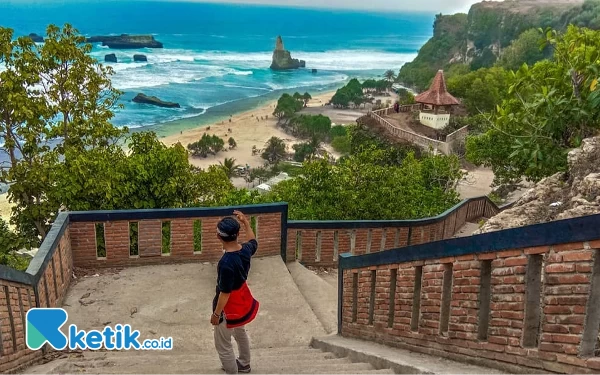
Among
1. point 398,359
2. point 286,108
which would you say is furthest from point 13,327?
point 286,108

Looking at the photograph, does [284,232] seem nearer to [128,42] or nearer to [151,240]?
[151,240]

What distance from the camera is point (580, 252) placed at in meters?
3.02

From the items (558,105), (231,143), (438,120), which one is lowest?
(231,143)

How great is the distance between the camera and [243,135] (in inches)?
2559

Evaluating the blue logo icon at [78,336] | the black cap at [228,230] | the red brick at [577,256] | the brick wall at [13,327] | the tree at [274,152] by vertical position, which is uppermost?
the red brick at [577,256]

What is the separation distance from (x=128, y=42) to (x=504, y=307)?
162 metres

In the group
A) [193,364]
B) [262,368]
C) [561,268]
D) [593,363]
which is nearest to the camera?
[593,363]

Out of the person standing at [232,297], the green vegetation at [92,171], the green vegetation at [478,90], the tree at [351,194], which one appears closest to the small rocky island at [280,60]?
the green vegetation at [478,90]

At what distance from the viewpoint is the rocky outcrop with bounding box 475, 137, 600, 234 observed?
6.45 meters

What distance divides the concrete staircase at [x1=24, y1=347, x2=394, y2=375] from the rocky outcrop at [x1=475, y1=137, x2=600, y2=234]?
3.06 meters

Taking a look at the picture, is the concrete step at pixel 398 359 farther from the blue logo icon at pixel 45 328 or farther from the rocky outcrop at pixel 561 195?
the blue logo icon at pixel 45 328

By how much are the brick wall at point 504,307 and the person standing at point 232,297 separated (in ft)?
4.74

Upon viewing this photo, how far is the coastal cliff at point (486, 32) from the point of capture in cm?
9256

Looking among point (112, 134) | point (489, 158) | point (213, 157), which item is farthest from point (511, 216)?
point (213, 157)
